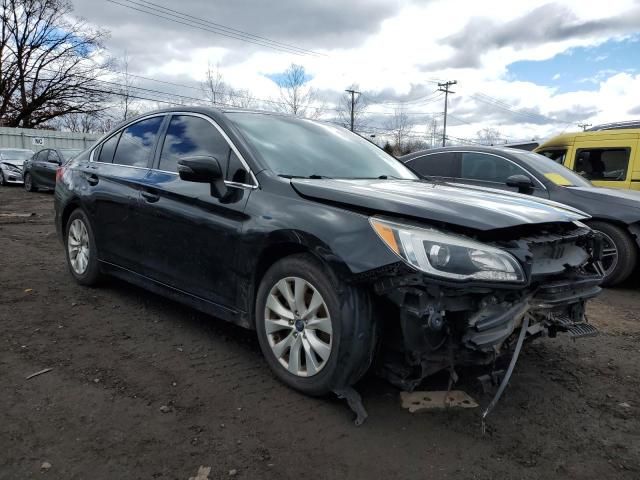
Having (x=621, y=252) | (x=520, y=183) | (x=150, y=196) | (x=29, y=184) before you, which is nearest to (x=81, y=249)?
(x=150, y=196)

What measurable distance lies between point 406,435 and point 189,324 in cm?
209

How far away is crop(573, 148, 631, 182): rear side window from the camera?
7.68 metres

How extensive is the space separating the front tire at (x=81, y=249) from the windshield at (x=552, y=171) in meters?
5.07

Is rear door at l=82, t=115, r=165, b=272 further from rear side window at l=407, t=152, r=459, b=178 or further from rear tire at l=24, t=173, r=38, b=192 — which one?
rear tire at l=24, t=173, r=38, b=192

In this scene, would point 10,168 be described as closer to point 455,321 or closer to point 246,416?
point 246,416

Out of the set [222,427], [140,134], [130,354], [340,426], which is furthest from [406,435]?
[140,134]

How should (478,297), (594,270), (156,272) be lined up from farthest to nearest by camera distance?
1. (156,272)
2. (594,270)
3. (478,297)

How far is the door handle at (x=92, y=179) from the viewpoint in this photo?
181 inches

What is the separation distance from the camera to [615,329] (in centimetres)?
439

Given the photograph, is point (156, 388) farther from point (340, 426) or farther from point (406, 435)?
point (406, 435)

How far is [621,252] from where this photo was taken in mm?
5656

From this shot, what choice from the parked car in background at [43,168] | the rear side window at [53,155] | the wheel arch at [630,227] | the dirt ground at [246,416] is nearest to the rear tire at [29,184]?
the parked car in background at [43,168]

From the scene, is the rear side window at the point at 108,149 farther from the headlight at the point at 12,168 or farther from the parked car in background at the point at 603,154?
the headlight at the point at 12,168

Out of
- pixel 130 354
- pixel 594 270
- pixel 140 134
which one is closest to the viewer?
pixel 594 270
